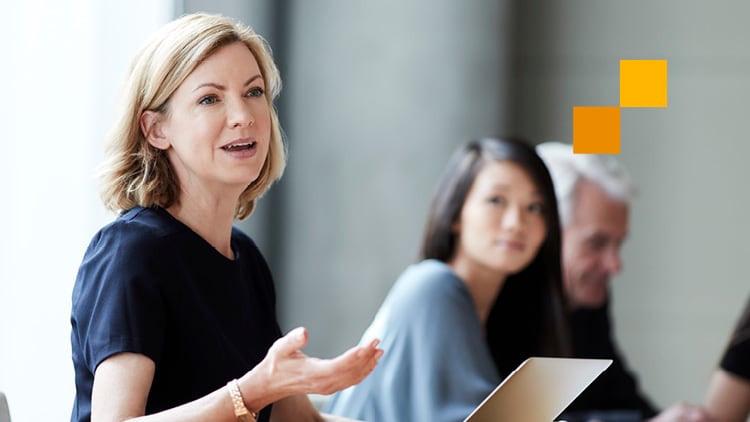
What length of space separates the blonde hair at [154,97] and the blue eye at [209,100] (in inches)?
1.4

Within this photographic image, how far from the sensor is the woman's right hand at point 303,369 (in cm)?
116

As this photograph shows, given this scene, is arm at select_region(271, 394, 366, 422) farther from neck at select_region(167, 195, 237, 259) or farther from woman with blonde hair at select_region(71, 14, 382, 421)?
neck at select_region(167, 195, 237, 259)

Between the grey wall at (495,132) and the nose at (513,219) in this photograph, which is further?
the grey wall at (495,132)

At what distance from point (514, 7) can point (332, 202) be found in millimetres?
1141

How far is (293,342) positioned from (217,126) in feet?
1.24

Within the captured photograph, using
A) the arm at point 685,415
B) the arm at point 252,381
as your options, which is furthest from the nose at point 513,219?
the arm at point 252,381

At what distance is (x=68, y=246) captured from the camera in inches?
100

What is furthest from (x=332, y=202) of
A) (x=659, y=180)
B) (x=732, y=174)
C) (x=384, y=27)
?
(x=732, y=174)

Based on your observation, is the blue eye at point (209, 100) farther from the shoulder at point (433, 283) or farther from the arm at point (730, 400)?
the arm at point (730, 400)

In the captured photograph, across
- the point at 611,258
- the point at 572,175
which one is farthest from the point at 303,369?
the point at 611,258

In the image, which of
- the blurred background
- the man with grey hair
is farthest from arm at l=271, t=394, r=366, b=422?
the man with grey hair

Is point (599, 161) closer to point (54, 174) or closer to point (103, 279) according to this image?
point (54, 174)

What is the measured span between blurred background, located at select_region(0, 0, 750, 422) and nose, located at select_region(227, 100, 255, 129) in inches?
57.4

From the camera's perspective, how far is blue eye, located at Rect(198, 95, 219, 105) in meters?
1.42
